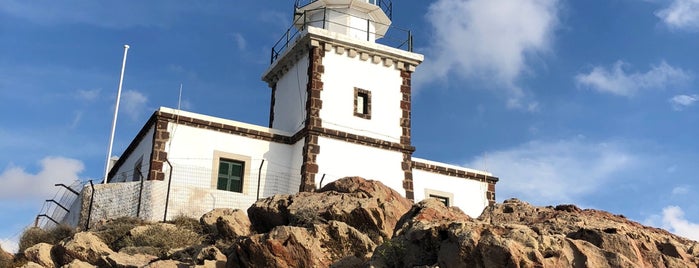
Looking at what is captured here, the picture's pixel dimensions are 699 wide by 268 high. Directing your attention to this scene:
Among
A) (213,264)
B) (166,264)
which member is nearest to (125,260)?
(166,264)

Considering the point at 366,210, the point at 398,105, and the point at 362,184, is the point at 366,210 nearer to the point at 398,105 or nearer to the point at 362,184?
the point at 362,184

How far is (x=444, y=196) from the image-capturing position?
83.1 feet

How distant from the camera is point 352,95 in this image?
23500 mm

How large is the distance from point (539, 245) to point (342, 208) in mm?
6262

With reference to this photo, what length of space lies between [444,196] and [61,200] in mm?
13340

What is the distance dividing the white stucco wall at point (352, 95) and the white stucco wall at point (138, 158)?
18.4 ft


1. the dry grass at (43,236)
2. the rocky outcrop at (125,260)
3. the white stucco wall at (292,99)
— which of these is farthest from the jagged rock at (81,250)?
the white stucco wall at (292,99)

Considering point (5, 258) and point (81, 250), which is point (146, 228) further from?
point (5, 258)

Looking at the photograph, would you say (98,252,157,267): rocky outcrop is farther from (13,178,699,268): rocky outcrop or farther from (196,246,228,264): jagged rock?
(196,246,228,264): jagged rock

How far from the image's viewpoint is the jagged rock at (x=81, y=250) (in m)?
15.7

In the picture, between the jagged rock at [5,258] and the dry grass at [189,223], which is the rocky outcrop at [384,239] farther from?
the jagged rock at [5,258]

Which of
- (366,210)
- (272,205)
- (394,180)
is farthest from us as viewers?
(394,180)

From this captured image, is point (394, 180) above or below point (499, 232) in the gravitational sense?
above

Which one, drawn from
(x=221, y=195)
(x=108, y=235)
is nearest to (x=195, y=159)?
(x=221, y=195)
